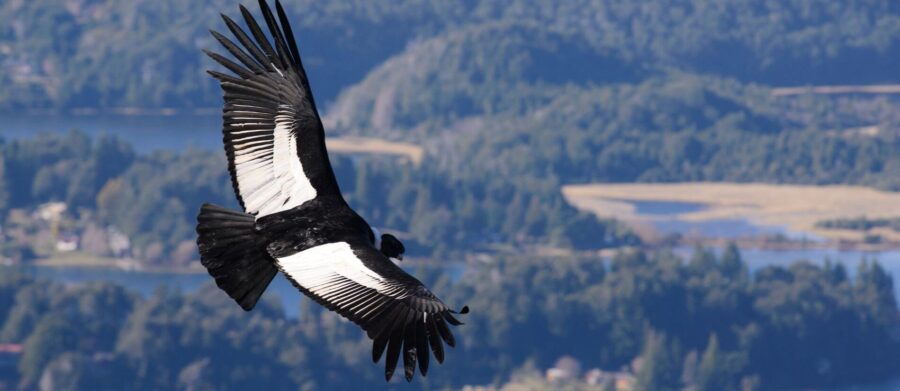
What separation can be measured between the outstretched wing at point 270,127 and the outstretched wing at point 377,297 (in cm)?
36

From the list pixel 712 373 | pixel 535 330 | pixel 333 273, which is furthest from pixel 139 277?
pixel 333 273

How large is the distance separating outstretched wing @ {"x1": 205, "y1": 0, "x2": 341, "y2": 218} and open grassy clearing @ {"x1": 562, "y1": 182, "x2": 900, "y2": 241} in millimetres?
55294

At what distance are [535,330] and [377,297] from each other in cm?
4735

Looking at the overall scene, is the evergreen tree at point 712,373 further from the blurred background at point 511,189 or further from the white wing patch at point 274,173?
the white wing patch at point 274,173

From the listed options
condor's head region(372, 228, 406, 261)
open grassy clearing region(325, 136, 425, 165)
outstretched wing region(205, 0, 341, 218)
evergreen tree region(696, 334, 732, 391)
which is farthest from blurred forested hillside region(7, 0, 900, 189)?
condor's head region(372, 228, 406, 261)

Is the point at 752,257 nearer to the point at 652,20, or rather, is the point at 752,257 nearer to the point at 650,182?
the point at 650,182

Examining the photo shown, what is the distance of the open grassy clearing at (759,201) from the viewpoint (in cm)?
6397

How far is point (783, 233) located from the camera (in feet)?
206

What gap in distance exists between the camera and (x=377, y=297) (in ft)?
21.9

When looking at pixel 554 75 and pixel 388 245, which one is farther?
pixel 554 75

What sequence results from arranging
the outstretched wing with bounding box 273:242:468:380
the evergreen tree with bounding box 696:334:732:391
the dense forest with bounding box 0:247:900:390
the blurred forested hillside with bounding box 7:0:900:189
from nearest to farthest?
the outstretched wing with bounding box 273:242:468:380 < the dense forest with bounding box 0:247:900:390 < the evergreen tree with bounding box 696:334:732:391 < the blurred forested hillside with bounding box 7:0:900:189

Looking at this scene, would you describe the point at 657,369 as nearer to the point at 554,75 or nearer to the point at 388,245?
the point at 554,75

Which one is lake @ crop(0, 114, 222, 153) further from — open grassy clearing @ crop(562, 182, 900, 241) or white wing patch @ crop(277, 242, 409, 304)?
white wing patch @ crop(277, 242, 409, 304)

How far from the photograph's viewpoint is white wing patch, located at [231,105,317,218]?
23.4 feet
